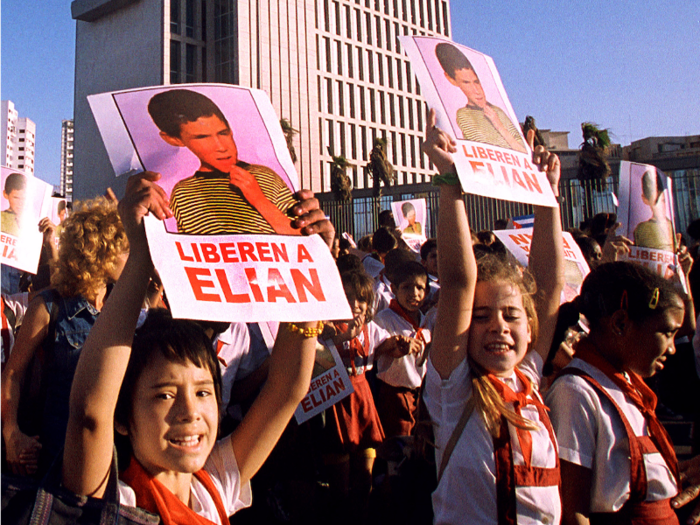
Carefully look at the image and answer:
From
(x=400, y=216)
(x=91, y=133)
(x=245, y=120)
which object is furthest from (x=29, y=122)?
(x=245, y=120)

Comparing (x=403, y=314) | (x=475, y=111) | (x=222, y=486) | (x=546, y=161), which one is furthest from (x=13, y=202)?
(x=546, y=161)

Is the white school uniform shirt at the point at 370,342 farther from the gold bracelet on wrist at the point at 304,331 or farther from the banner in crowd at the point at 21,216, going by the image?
the gold bracelet on wrist at the point at 304,331

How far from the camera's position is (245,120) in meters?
1.73

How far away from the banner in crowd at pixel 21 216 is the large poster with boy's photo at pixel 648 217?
3611 millimetres

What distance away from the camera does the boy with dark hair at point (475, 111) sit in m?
2.06

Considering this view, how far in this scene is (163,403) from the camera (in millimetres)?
1553

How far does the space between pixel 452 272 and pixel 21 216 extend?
279 cm

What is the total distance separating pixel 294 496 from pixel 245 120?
2.48m

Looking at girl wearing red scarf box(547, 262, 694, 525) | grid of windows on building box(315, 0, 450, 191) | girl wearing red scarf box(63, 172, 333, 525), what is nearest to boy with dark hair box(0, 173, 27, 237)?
girl wearing red scarf box(63, 172, 333, 525)

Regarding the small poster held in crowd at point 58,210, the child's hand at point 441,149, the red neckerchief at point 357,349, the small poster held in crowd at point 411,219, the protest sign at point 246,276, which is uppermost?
the small poster held in crowd at point 411,219

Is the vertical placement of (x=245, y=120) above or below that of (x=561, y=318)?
above

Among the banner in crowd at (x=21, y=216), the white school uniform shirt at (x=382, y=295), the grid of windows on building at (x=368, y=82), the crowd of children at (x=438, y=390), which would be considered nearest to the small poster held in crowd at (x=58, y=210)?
the banner in crowd at (x=21, y=216)

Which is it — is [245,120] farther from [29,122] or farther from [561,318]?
[29,122]

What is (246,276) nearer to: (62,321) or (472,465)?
(472,465)
